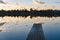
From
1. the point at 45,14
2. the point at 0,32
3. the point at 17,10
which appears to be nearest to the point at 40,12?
the point at 45,14

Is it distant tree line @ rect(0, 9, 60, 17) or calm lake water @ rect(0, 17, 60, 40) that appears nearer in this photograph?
calm lake water @ rect(0, 17, 60, 40)

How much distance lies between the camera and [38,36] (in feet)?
16.1

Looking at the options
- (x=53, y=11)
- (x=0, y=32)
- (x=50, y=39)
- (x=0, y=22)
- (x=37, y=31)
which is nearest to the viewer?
(x=37, y=31)

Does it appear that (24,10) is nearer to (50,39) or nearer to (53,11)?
(53,11)

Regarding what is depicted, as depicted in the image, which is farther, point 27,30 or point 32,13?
point 32,13

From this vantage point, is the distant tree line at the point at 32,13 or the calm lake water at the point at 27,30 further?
the distant tree line at the point at 32,13

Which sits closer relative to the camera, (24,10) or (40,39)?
(40,39)

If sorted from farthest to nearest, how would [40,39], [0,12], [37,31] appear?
[0,12], [37,31], [40,39]

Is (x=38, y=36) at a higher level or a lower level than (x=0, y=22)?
higher

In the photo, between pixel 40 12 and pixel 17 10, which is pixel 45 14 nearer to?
pixel 40 12

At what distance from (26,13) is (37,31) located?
1154 centimetres

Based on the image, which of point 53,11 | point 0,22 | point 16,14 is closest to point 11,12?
point 16,14

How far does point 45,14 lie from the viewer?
651 inches

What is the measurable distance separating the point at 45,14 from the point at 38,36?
460 inches
